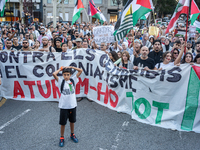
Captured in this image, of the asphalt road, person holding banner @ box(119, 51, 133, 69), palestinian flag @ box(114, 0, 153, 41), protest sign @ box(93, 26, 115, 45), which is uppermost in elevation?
palestinian flag @ box(114, 0, 153, 41)

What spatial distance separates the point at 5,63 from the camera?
621 cm

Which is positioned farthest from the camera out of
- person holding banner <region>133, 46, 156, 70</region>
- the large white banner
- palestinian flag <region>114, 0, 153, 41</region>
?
palestinian flag <region>114, 0, 153, 41</region>

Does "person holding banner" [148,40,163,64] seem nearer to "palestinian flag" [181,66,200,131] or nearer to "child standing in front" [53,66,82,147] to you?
"palestinian flag" [181,66,200,131]

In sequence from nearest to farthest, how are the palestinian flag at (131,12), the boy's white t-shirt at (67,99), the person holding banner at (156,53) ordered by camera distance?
the boy's white t-shirt at (67,99) → the palestinian flag at (131,12) → the person holding banner at (156,53)

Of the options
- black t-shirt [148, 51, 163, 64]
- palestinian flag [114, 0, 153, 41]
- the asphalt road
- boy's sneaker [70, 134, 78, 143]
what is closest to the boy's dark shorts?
boy's sneaker [70, 134, 78, 143]

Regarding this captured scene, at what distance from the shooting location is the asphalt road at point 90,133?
12.9 feet

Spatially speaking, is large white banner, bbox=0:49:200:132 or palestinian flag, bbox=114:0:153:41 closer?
large white banner, bbox=0:49:200:132

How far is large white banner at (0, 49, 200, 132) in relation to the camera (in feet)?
15.0

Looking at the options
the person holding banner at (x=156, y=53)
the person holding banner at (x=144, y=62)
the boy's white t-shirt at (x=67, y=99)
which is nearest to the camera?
the boy's white t-shirt at (x=67, y=99)

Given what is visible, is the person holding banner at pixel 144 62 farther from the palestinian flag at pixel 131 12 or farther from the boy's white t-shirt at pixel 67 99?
the boy's white t-shirt at pixel 67 99

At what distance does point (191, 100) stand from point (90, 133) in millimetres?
2173

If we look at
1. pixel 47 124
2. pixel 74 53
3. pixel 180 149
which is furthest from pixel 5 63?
pixel 180 149

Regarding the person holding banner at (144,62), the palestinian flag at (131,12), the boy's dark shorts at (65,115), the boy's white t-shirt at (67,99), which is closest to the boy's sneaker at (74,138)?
the boy's dark shorts at (65,115)

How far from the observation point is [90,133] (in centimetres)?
437
